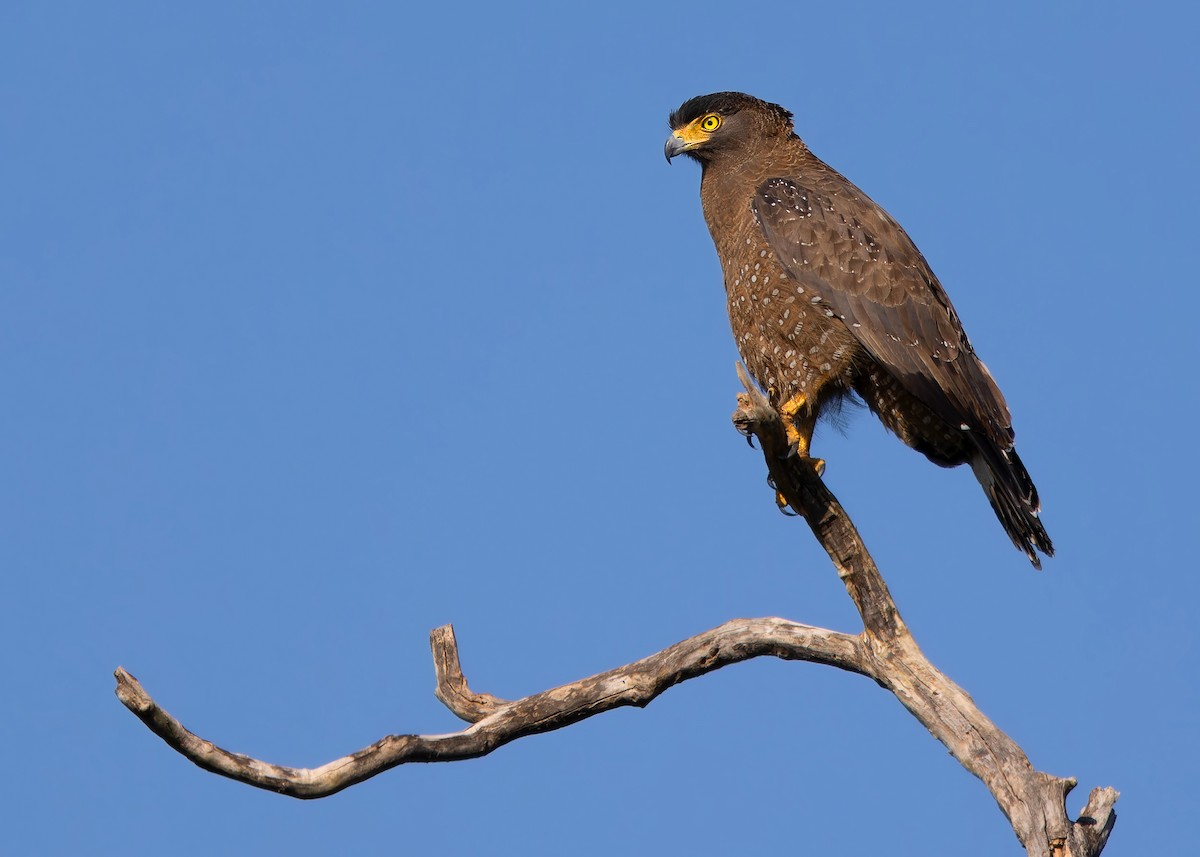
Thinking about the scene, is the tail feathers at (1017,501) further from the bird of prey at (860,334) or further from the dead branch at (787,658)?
the dead branch at (787,658)

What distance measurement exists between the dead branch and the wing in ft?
3.48

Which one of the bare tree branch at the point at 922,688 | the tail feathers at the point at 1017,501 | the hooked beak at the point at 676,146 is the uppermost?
the hooked beak at the point at 676,146

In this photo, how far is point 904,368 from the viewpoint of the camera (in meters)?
7.62

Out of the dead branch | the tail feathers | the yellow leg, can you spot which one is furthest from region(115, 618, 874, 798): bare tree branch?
the tail feathers

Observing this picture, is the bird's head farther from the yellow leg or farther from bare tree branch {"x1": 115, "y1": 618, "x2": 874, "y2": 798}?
bare tree branch {"x1": 115, "y1": 618, "x2": 874, "y2": 798}

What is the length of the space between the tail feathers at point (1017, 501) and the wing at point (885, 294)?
0.10 meters

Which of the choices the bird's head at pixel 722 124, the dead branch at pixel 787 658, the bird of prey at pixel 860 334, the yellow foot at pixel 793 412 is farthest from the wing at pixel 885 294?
the dead branch at pixel 787 658

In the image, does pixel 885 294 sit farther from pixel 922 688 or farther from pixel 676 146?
pixel 922 688

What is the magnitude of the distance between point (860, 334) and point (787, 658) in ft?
6.49

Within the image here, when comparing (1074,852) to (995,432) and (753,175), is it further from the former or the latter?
(753,175)

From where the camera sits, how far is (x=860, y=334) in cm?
770

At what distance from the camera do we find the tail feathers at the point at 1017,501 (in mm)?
7520

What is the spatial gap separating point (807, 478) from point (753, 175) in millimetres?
2531

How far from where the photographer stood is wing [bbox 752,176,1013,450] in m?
7.62
